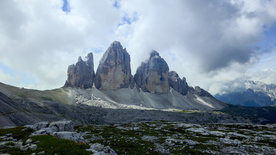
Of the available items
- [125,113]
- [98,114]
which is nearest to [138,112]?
[125,113]

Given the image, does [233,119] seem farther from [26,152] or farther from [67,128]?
[26,152]

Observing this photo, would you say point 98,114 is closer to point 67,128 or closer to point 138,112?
point 138,112

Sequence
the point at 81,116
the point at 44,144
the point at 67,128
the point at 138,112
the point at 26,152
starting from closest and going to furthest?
the point at 26,152
the point at 44,144
the point at 67,128
the point at 81,116
the point at 138,112

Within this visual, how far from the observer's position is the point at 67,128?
121 feet

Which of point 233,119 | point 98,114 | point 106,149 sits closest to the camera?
point 106,149

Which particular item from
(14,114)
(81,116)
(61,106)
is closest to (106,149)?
(14,114)

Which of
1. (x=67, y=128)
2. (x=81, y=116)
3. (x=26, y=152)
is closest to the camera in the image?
(x=26, y=152)

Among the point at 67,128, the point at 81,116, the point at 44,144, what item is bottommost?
the point at 81,116

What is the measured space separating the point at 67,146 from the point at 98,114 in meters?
141

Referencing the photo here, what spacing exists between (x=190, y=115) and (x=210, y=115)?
1211 inches

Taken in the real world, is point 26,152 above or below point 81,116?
above

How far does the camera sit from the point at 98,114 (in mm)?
148750

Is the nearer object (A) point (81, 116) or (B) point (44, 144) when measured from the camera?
(B) point (44, 144)

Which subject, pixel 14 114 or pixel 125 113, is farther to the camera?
pixel 125 113
